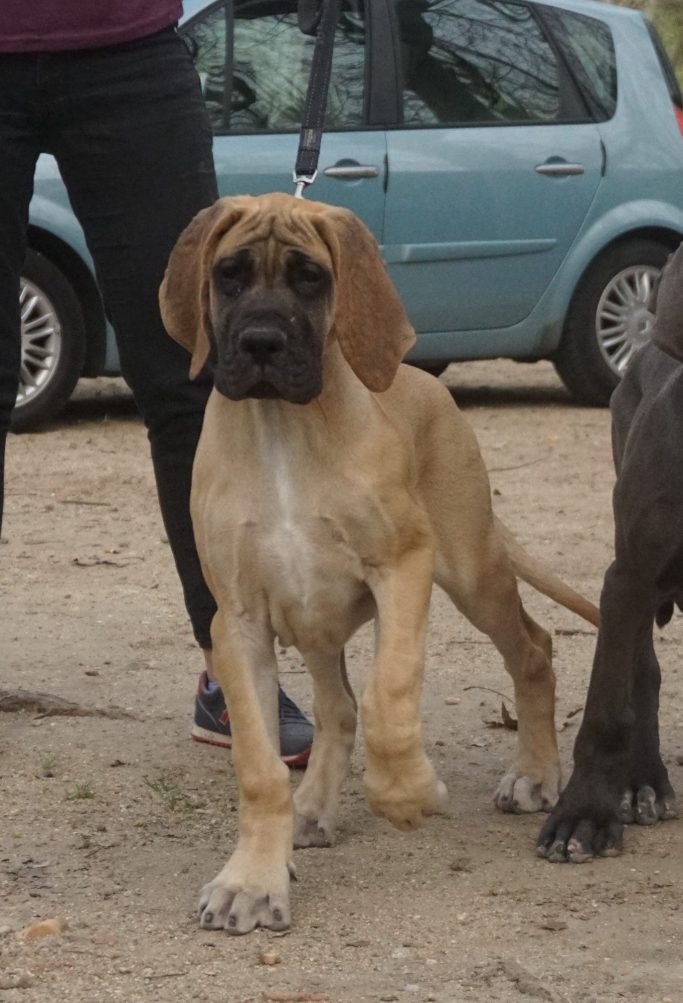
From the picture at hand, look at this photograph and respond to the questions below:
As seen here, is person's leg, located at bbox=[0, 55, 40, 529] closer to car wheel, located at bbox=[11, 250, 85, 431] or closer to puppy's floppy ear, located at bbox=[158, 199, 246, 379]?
puppy's floppy ear, located at bbox=[158, 199, 246, 379]

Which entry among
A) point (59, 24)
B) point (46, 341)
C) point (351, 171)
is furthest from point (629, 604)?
point (351, 171)

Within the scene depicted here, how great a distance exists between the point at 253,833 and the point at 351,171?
19.9 ft

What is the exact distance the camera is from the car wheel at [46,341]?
868 centimetres

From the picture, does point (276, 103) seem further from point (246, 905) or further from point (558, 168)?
point (246, 905)

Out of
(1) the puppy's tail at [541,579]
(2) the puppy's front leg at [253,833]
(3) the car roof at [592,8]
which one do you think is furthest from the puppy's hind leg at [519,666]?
(3) the car roof at [592,8]

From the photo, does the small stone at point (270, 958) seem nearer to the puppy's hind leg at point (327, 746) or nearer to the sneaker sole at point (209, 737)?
the puppy's hind leg at point (327, 746)

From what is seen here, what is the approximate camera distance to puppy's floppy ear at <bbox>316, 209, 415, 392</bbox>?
3494 millimetres

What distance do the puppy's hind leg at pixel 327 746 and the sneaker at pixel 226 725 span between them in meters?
0.35

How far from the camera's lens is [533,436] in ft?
30.7

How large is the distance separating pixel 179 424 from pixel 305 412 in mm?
857

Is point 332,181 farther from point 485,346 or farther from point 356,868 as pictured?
point 356,868

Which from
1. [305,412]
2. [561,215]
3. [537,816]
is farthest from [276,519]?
[561,215]

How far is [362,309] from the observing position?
11.5ft

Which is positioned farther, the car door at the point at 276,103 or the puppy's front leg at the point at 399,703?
the car door at the point at 276,103
